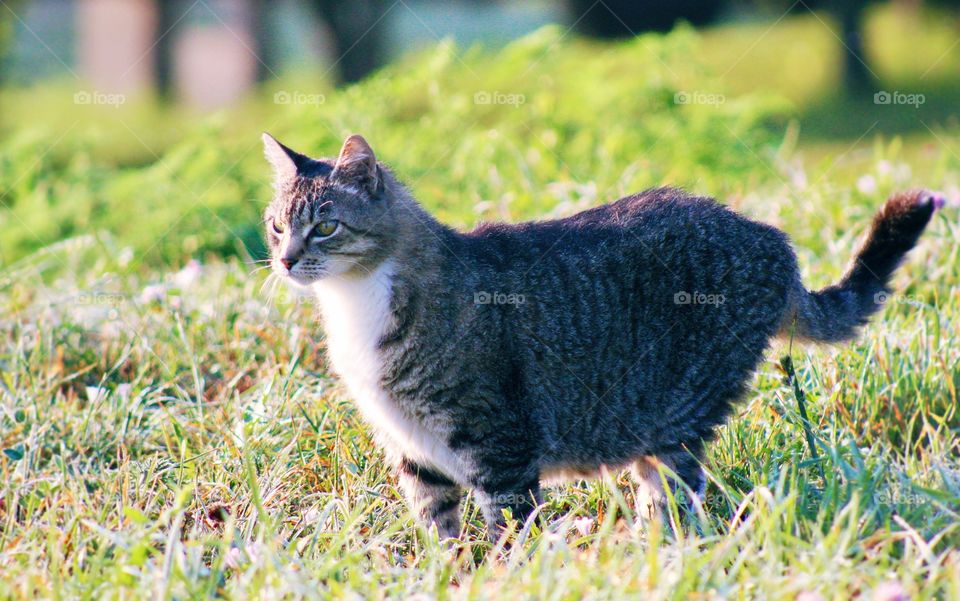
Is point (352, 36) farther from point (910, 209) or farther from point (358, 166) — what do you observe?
point (910, 209)

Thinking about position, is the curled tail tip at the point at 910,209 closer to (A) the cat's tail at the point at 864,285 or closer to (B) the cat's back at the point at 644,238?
(A) the cat's tail at the point at 864,285

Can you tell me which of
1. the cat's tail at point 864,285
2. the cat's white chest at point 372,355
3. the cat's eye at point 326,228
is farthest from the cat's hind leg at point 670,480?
the cat's eye at point 326,228

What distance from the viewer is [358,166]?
3238 mm

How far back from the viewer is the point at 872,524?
262 centimetres

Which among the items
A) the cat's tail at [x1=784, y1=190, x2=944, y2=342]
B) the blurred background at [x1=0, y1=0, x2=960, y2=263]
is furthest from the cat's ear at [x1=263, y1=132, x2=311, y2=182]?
the blurred background at [x1=0, y1=0, x2=960, y2=263]

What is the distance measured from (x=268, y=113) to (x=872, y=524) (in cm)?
905

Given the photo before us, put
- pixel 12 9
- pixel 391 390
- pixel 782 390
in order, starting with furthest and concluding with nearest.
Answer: pixel 12 9 → pixel 782 390 → pixel 391 390

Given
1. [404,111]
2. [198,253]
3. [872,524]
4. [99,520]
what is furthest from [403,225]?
[404,111]

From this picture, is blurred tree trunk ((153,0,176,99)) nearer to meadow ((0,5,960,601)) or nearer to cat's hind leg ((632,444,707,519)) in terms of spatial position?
meadow ((0,5,960,601))

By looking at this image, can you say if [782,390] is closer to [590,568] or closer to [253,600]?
[590,568]

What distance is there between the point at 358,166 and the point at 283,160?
1.07ft

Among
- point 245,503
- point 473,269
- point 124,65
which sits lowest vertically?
point 245,503

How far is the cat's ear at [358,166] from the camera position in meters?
3.22

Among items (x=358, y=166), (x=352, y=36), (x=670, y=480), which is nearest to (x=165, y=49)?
(x=352, y=36)
